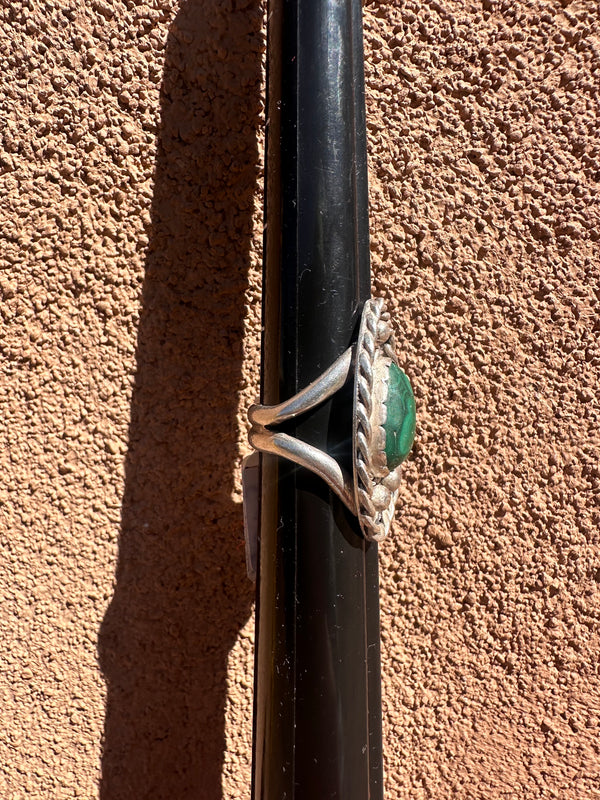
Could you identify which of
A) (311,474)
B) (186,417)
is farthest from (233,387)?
(311,474)

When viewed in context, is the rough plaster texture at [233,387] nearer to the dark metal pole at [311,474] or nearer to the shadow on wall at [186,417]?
the shadow on wall at [186,417]

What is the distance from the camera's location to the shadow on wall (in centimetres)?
49

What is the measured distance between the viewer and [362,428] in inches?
14.0

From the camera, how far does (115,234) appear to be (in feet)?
1.58

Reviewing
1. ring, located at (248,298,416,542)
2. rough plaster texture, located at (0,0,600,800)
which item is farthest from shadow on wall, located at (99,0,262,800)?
ring, located at (248,298,416,542)

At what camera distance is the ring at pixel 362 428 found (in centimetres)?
36

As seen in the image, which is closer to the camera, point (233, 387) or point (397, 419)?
point (397, 419)

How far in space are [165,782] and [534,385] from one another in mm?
441

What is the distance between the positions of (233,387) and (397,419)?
17 cm

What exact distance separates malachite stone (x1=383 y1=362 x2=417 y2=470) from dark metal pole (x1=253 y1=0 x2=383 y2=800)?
0.08 feet

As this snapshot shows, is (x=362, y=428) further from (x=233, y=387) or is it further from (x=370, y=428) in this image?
(x=233, y=387)

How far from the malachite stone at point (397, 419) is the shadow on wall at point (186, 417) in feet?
0.52

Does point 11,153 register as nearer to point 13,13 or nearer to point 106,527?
point 13,13

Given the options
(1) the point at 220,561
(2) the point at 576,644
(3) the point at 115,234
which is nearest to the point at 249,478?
(1) the point at 220,561
